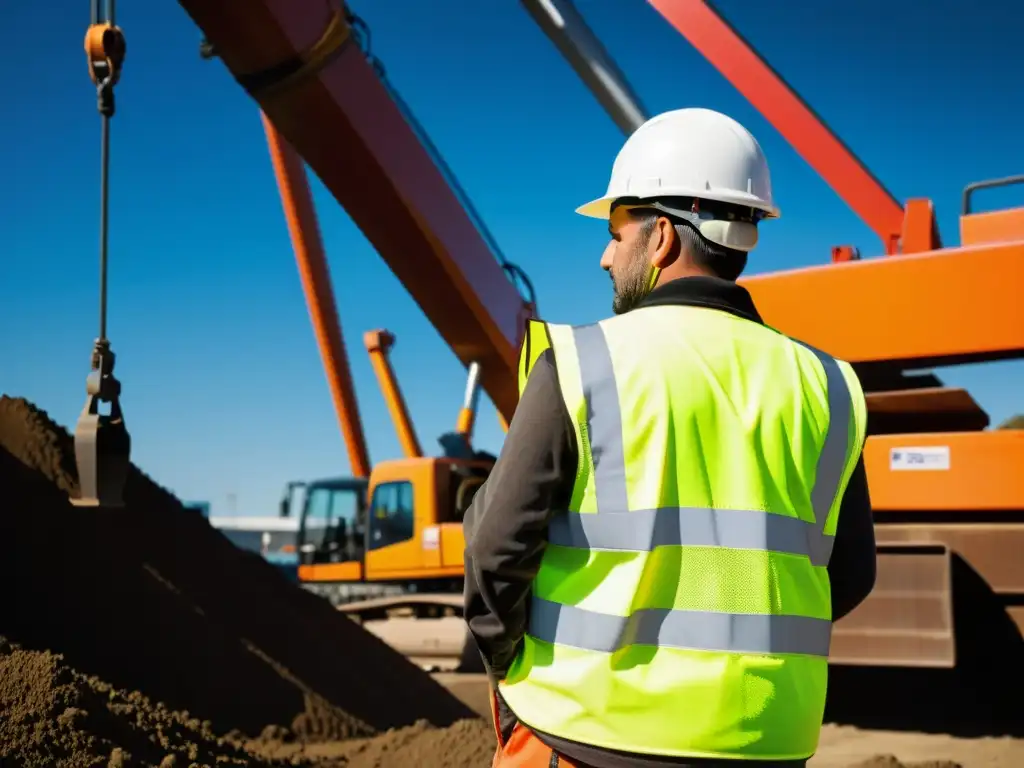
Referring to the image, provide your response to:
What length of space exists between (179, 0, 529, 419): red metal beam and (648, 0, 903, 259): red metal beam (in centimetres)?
217

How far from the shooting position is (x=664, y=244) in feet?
5.92

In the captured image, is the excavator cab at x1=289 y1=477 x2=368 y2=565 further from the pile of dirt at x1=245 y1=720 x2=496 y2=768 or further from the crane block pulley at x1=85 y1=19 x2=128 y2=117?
the crane block pulley at x1=85 y1=19 x2=128 y2=117

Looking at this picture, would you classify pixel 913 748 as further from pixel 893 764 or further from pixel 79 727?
pixel 79 727

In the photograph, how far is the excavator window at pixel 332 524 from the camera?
1266cm

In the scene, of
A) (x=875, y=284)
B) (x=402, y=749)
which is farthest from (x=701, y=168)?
(x=875, y=284)

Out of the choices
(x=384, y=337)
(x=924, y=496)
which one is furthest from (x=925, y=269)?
(x=384, y=337)

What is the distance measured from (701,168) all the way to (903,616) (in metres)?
4.46

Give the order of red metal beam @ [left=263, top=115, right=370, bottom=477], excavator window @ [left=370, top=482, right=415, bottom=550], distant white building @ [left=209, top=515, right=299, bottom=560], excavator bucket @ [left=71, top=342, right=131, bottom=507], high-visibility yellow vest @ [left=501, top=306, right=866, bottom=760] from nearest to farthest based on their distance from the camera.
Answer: high-visibility yellow vest @ [left=501, top=306, right=866, bottom=760]
excavator bucket @ [left=71, top=342, right=131, bottom=507]
excavator window @ [left=370, top=482, right=415, bottom=550]
red metal beam @ [left=263, top=115, right=370, bottom=477]
distant white building @ [left=209, top=515, right=299, bottom=560]

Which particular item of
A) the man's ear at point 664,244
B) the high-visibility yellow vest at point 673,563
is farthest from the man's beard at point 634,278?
the high-visibility yellow vest at point 673,563

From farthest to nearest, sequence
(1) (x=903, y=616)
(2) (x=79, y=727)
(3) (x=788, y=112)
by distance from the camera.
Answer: (3) (x=788, y=112) < (1) (x=903, y=616) < (2) (x=79, y=727)

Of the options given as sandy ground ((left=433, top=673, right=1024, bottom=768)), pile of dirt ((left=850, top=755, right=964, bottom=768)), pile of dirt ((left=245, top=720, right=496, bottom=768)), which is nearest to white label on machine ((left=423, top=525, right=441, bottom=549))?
sandy ground ((left=433, top=673, right=1024, bottom=768))

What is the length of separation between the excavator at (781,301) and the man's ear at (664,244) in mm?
4362

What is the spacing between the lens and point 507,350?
9.03 meters

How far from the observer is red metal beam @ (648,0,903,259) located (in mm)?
7082
